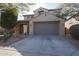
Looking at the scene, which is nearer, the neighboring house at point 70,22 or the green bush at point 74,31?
the neighboring house at point 70,22

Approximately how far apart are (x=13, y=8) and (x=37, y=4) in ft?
2.98

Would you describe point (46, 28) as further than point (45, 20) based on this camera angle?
Yes

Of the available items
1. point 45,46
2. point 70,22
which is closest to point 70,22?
point 70,22

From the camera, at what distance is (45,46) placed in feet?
17.5

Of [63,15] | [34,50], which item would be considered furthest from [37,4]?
[34,50]

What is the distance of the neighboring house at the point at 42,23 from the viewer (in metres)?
5.45

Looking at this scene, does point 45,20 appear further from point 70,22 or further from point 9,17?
point 9,17

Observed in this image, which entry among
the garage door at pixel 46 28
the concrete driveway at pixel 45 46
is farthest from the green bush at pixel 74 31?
the garage door at pixel 46 28

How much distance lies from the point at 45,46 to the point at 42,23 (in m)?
0.91

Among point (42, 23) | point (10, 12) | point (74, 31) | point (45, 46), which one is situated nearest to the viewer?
point (45, 46)

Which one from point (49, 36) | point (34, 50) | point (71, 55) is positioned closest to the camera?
point (71, 55)

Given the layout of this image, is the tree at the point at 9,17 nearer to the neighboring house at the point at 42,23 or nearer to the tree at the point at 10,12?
the tree at the point at 10,12

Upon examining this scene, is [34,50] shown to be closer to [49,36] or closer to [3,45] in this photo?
[49,36]

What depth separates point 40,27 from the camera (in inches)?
229
